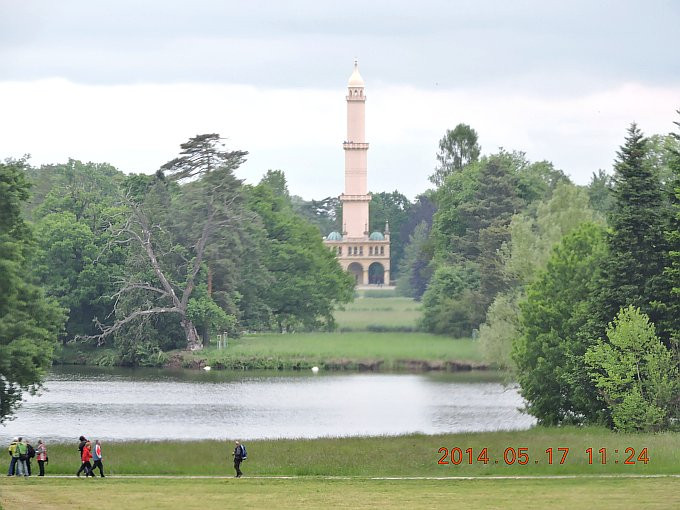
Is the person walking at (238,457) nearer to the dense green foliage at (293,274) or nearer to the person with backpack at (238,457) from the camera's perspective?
the person with backpack at (238,457)

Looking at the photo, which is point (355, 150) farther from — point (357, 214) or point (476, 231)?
point (476, 231)

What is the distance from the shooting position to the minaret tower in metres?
186

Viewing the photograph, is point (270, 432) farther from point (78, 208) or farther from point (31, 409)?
point (78, 208)

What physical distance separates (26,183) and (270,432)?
1232 centimetres

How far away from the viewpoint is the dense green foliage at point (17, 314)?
4888 cm

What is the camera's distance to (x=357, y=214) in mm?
191500

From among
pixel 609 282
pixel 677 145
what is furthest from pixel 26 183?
pixel 677 145

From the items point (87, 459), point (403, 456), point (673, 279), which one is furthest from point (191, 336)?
point (87, 459)

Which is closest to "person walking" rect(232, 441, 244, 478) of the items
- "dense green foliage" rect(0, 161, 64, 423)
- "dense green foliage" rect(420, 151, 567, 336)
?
"dense green foliage" rect(0, 161, 64, 423)

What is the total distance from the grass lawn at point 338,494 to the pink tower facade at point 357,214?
476ft

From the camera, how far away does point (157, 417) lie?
200 ft

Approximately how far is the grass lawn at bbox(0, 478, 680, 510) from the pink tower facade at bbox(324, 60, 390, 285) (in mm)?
145049
